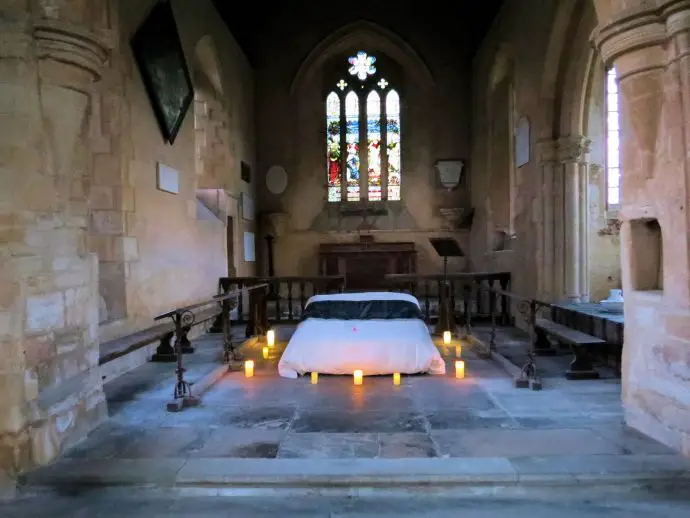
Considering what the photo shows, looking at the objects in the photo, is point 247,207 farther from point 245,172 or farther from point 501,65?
point 501,65

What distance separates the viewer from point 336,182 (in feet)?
39.0

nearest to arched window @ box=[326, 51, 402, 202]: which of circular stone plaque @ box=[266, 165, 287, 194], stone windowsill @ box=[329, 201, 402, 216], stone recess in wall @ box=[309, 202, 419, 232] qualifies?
stone windowsill @ box=[329, 201, 402, 216]

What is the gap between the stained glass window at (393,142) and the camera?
11805 millimetres

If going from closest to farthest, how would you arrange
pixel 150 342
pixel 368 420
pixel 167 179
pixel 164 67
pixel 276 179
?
pixel 368 420, pixel 150 342, pixel 164 67, pixel 167 179, pixel 276 179

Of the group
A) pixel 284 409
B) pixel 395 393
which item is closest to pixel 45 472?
pixel 284 409

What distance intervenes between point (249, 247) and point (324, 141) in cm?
285

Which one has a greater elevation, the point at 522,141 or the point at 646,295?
the point at 522,141

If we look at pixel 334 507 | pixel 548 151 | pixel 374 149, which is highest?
pixel 374 149

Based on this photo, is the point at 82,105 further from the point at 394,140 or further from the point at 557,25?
the point at 394,140

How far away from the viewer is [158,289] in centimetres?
606

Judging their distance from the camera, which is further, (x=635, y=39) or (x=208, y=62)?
(x=208, y=62)

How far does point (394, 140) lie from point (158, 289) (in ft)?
23.1

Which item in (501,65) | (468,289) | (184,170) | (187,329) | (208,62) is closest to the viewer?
(187,329)

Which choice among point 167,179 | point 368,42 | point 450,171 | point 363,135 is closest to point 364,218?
point 363,135
